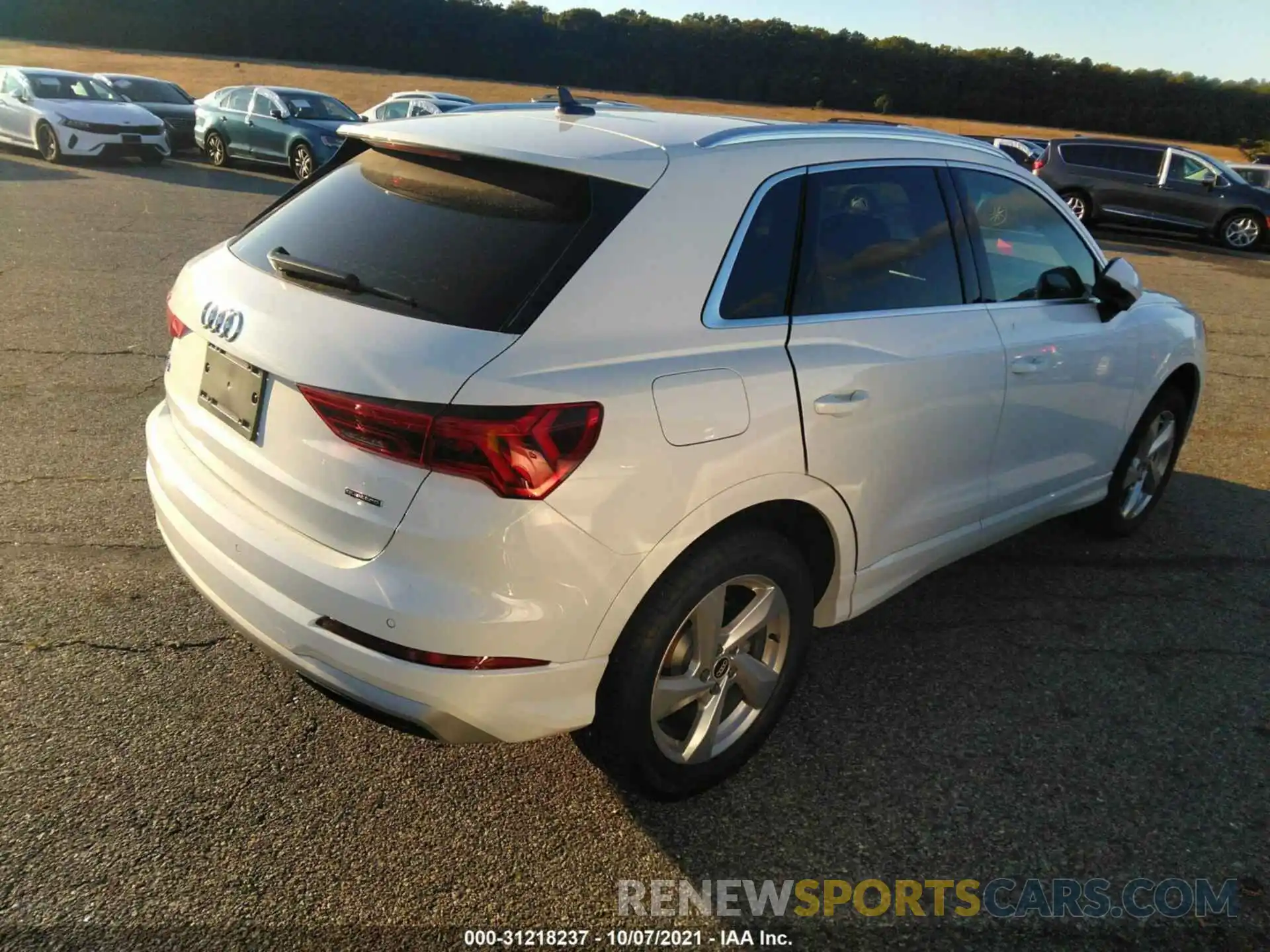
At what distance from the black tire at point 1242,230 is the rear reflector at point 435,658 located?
19545mm

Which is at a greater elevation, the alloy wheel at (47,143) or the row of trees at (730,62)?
the row of trees at (730,62)

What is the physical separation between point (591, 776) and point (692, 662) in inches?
20.3

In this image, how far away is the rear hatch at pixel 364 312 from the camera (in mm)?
2258

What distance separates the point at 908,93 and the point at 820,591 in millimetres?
51191

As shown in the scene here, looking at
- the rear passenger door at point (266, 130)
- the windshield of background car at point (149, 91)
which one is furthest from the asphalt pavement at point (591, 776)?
the windshield of background car at point (149, 91)

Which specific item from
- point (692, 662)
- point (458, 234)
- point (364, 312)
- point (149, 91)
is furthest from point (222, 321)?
point (149, 91)

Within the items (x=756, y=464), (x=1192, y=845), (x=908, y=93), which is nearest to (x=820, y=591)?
(x=756, y=464)

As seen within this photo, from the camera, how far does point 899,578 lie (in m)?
3.38

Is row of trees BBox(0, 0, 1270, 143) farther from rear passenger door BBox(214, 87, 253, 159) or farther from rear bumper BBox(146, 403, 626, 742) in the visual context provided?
rear bumper BBox(146, 403, 626, 742)

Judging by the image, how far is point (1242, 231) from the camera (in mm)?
17688

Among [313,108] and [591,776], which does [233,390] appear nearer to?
[591,776]

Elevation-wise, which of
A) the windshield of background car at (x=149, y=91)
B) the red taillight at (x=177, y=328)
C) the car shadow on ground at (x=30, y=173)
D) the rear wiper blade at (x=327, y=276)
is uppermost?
the windshield of background car at (x=149, y=91)

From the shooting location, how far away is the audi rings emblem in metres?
2.57

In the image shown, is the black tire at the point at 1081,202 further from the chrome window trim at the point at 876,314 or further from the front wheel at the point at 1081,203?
the chrome window trim at the point at 876,314
